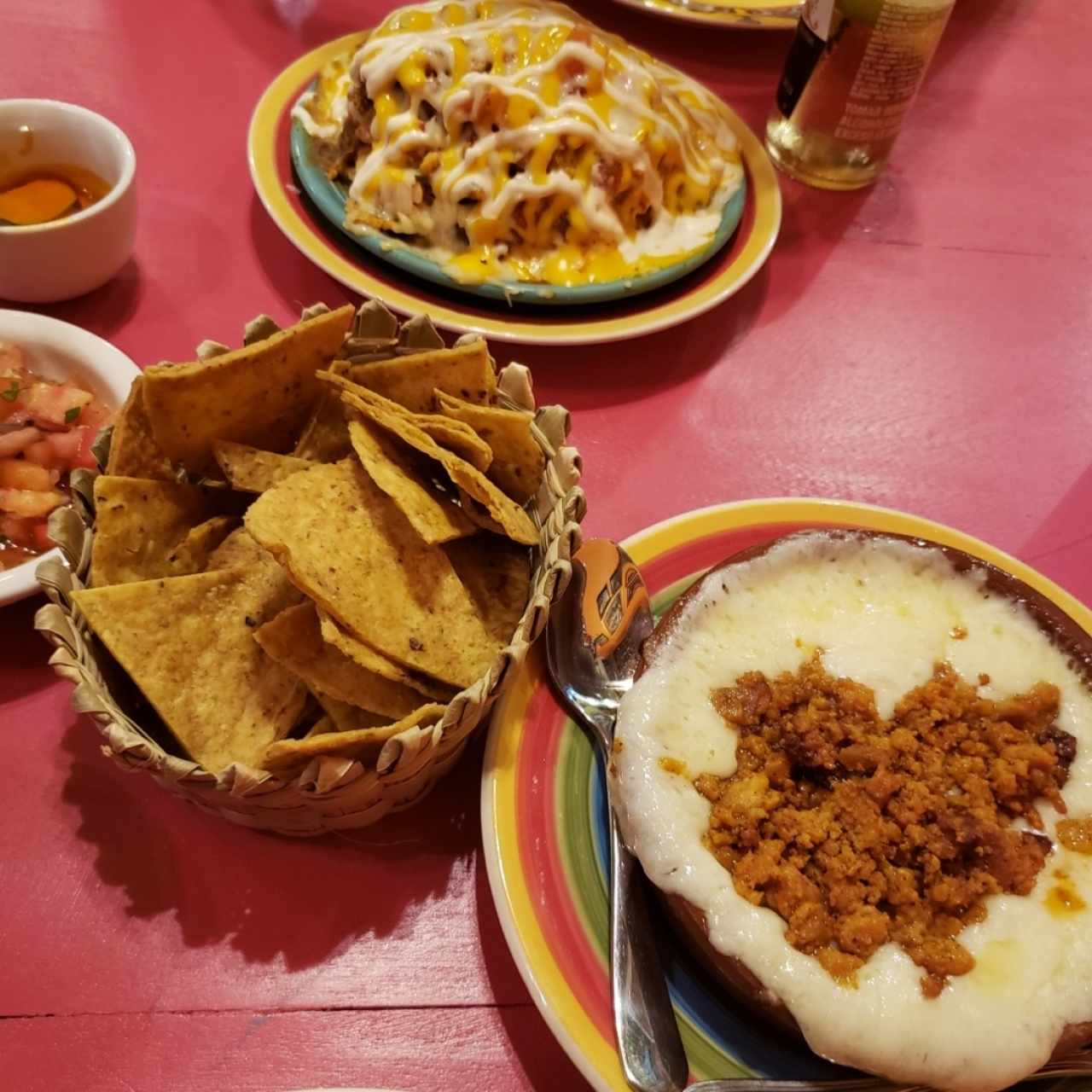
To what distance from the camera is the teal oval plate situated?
4.97 feet

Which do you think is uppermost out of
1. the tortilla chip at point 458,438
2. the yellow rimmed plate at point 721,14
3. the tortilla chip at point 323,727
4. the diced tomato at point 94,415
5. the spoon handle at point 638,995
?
the yellow rimmed plate at point 721,14

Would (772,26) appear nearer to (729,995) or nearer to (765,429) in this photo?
(765,429)

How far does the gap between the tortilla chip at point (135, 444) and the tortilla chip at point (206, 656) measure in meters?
0.15

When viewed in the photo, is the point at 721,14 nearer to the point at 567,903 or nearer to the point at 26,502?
the point at 26,502

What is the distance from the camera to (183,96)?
197 cm

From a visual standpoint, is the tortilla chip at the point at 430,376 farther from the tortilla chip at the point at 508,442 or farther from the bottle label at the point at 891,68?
the bottle label at the point at 891,68

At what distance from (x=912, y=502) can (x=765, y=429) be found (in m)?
0.27

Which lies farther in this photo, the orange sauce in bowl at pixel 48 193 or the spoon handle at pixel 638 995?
the orange sauce in bowl at pixel 48 193

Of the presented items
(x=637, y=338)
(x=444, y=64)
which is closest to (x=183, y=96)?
(x=444, y=64)

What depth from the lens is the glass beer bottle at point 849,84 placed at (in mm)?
1674

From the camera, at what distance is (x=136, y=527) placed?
3.23 feet

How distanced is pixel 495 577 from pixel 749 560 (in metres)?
0.30

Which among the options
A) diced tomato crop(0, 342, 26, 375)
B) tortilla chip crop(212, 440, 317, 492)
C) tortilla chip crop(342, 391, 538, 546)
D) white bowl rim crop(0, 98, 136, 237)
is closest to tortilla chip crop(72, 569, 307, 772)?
tortilla chip crop(212, 440, 317, 492)

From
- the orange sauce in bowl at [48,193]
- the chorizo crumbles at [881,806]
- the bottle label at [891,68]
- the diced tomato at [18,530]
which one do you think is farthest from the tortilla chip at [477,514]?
the bottle label at [891,68]
